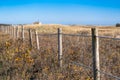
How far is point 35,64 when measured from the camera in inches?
431

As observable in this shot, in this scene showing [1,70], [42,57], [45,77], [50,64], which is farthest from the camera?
[42,57]

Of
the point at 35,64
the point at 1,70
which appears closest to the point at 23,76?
the point at 1,70

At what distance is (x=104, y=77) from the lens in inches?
328

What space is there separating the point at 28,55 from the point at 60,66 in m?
2.27

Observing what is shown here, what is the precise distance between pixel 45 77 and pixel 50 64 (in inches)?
72.1

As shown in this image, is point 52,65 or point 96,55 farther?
point 52,65

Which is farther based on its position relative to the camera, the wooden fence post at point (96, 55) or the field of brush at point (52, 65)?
the field of brush at point (52, 65)

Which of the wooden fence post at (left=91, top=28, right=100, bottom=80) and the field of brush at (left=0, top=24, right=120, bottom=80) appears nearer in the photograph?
the wooden fence post at (left=91, top=28, right=100, bottom=80)

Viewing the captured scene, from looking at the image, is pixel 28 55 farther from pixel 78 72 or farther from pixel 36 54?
pixel 78 72

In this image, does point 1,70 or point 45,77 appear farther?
point 1,70

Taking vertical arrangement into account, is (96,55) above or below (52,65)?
above

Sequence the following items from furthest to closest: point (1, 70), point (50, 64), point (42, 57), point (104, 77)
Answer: point (42, 57)
point (50, 64)
point (1, 70)
point (104, 77)

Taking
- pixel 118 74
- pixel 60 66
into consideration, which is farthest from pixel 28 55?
pixel 118 74

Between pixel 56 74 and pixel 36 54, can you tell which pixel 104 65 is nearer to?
pixel 56 74
